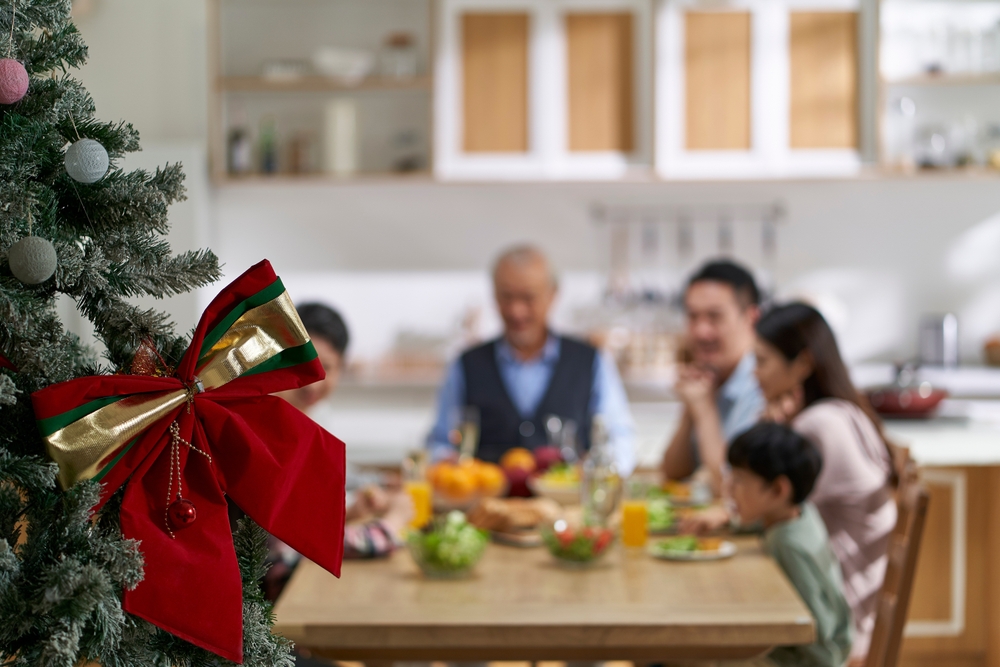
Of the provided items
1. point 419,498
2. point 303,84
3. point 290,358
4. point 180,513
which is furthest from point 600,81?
point 180,513

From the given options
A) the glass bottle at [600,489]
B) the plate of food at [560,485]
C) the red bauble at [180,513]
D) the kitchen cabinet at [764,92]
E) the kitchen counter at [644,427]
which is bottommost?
the kitchen counter at [644,427]

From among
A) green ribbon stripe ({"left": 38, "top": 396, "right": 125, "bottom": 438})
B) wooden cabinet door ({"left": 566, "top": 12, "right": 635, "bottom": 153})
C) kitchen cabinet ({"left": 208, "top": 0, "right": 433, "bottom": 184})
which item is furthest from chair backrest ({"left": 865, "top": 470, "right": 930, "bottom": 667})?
kitchen cabinet ({"left": 208, "top": 0, "right": 433, "bottom": 184})

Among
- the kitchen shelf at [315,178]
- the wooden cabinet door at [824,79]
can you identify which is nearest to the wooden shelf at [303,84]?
the kitchen shelf at [315,178]

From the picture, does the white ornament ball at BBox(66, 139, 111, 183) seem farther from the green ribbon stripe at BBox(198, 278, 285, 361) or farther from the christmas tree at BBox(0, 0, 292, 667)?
the green ribbon stripe at BBox(198, 278, 285, 361)

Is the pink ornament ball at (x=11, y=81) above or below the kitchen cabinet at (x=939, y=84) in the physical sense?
below

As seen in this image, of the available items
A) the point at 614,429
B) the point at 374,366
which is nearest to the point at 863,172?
the point at 614,429

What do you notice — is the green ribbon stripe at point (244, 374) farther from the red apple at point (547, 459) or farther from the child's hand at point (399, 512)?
the red apple at point (547, 459)

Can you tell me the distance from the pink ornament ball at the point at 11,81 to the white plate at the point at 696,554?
1462 millimetres

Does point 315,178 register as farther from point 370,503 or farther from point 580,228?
point 370,503

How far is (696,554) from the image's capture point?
1.83m

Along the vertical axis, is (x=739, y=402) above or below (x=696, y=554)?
above

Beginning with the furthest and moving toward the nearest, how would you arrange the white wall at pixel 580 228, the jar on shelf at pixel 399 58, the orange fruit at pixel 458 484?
the white wall at pixel 580 228 → the jar on shelf at pixel 399 58 → the orange fruit at pixel 458 484

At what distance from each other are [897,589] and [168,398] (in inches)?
58.0

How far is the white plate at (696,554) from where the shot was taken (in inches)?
71.7
